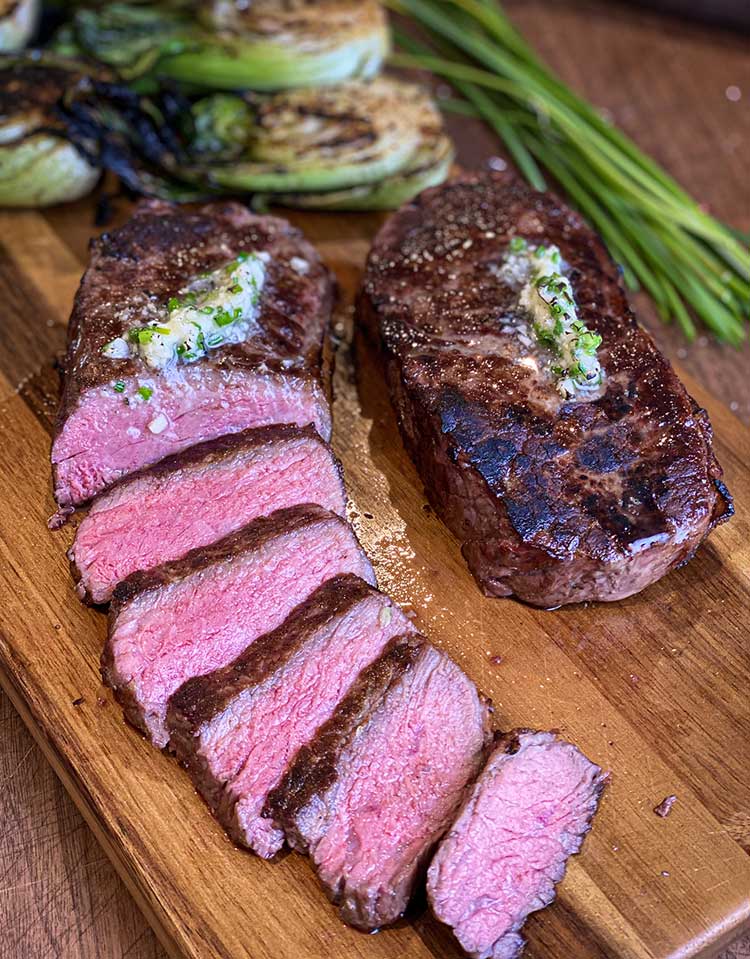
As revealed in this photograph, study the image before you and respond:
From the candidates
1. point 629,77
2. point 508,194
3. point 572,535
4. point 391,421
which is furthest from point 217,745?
point 629,77

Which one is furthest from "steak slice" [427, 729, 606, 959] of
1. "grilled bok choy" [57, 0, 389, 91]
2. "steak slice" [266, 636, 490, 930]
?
"grilled bok choy" [57, 0, 389, 91]

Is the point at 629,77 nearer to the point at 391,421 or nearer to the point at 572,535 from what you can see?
the point at 391,421

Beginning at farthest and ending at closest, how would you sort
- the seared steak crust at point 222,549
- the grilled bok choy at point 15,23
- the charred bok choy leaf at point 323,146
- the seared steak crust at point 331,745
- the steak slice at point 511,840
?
the grilled bok choy at point 15,23
the charred bok choy leaf at point 323,146
the seared steak crust at point 222,549
the seared steak crust at point 331,745
the steak slice at point 511,840

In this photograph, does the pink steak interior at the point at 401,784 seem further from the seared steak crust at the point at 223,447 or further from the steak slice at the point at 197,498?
the seared steak crust at the point at 223,447

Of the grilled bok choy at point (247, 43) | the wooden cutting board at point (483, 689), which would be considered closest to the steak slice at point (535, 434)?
the wooden cutting board at point (483, 689)

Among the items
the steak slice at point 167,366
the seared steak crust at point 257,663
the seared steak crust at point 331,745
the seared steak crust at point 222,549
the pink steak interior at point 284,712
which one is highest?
the steak slice at point 167,366

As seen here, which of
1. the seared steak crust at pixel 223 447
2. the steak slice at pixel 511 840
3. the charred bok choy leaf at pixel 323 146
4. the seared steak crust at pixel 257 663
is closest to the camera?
the steak slice at pixel 511 840

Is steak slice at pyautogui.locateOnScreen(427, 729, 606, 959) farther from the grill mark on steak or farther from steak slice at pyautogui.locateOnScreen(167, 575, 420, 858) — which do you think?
the grill mark on steak

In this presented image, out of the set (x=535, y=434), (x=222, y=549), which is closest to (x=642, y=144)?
(x=535, y=434)
